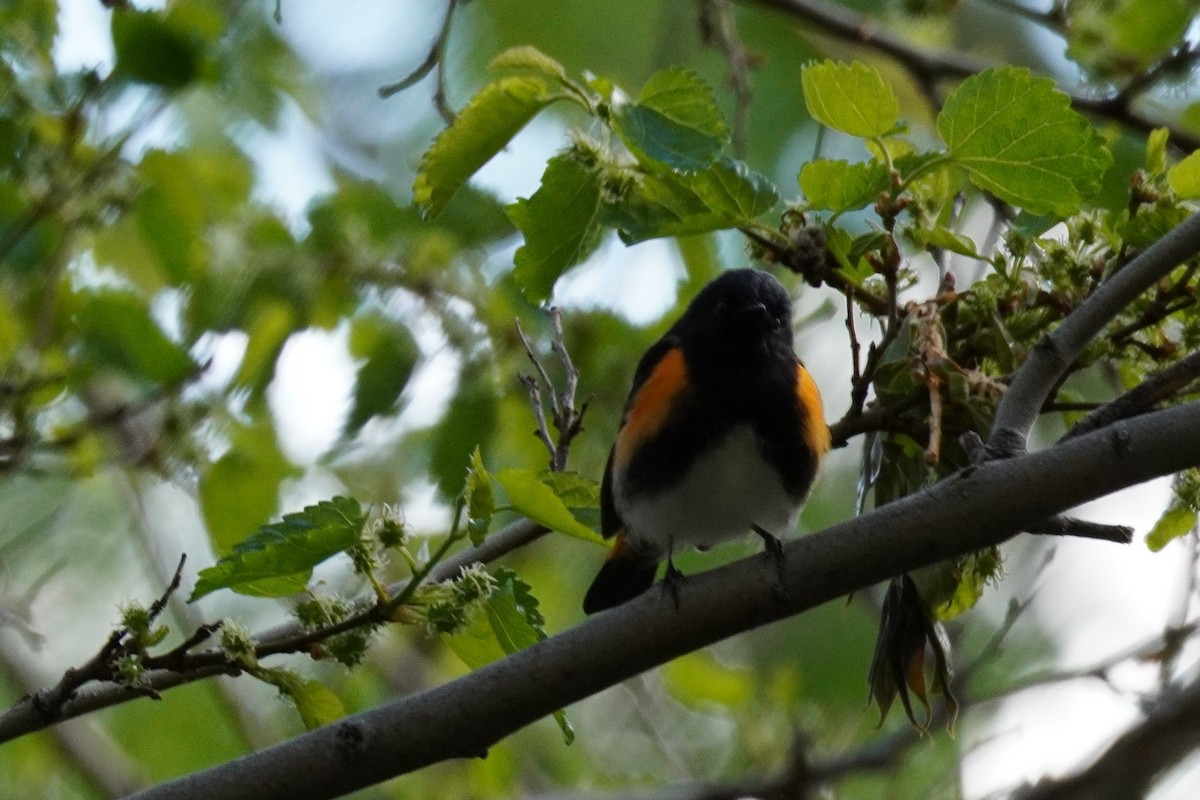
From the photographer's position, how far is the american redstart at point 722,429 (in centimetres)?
288

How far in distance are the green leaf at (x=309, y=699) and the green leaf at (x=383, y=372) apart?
108 cm

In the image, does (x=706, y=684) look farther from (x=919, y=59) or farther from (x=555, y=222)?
(x=555, y=222)

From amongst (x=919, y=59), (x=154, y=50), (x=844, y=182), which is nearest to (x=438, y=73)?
(x=154, y=50)

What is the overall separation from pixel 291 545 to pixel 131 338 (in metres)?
1.44

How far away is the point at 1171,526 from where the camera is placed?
229 centimetres

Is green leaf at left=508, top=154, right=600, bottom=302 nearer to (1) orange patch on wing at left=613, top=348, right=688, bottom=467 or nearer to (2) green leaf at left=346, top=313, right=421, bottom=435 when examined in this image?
(1) orange patch on wing at left=613, top=348, right=688, bottom=467

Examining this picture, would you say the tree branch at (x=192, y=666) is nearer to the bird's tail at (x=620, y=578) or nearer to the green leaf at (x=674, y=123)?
the green leaf at (x=674, y=123)

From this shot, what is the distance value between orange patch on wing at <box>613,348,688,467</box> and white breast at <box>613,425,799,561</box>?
0.27ft

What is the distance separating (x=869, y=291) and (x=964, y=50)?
14.9ft

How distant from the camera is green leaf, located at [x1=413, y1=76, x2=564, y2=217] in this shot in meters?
2.09

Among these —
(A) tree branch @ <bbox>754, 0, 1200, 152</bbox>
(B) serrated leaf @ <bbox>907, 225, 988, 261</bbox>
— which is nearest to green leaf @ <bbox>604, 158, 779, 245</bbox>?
(B) serrated leaf @ <bbox>907, 225, 988, 261</bbox>

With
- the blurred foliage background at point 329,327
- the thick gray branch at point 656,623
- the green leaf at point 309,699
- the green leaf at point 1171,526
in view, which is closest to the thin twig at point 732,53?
the blurred foliage background at point 329,327

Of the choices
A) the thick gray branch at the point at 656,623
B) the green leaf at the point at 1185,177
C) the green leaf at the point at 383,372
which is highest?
the green leaf at the point at 383,372

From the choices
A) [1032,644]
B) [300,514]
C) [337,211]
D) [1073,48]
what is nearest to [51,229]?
[337,211]
